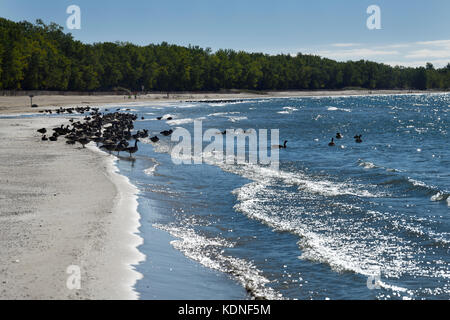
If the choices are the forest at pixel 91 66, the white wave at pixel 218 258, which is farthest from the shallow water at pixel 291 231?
the forest at pixel 91 66

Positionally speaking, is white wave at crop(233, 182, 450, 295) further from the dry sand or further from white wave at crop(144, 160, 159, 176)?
white wave at crop(144, 160, 159, 176)

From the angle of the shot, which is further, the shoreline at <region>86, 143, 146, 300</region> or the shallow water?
the shallow water

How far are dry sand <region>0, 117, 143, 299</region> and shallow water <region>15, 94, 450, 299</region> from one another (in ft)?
1.97

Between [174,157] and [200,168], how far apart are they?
14.7ft

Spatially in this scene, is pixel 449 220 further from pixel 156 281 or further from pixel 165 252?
pixel 156 281

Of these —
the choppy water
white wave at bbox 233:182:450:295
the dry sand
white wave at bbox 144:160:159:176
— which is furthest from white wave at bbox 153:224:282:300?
white wave at bbox 144:160:159:176

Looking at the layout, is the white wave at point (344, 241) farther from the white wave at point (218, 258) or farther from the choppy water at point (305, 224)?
the white wave at point (218, 258)

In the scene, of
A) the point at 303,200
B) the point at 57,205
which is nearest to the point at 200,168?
the point at 303,200

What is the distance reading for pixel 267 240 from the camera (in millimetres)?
13328

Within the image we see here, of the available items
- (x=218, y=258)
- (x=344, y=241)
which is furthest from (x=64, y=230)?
(x=344, y=241)

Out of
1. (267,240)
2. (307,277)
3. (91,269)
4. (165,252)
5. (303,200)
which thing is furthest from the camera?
(303,200)

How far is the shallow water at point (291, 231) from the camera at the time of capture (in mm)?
10047

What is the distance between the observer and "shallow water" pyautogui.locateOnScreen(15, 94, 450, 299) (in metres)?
10.0

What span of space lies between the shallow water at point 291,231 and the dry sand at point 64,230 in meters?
0.60
